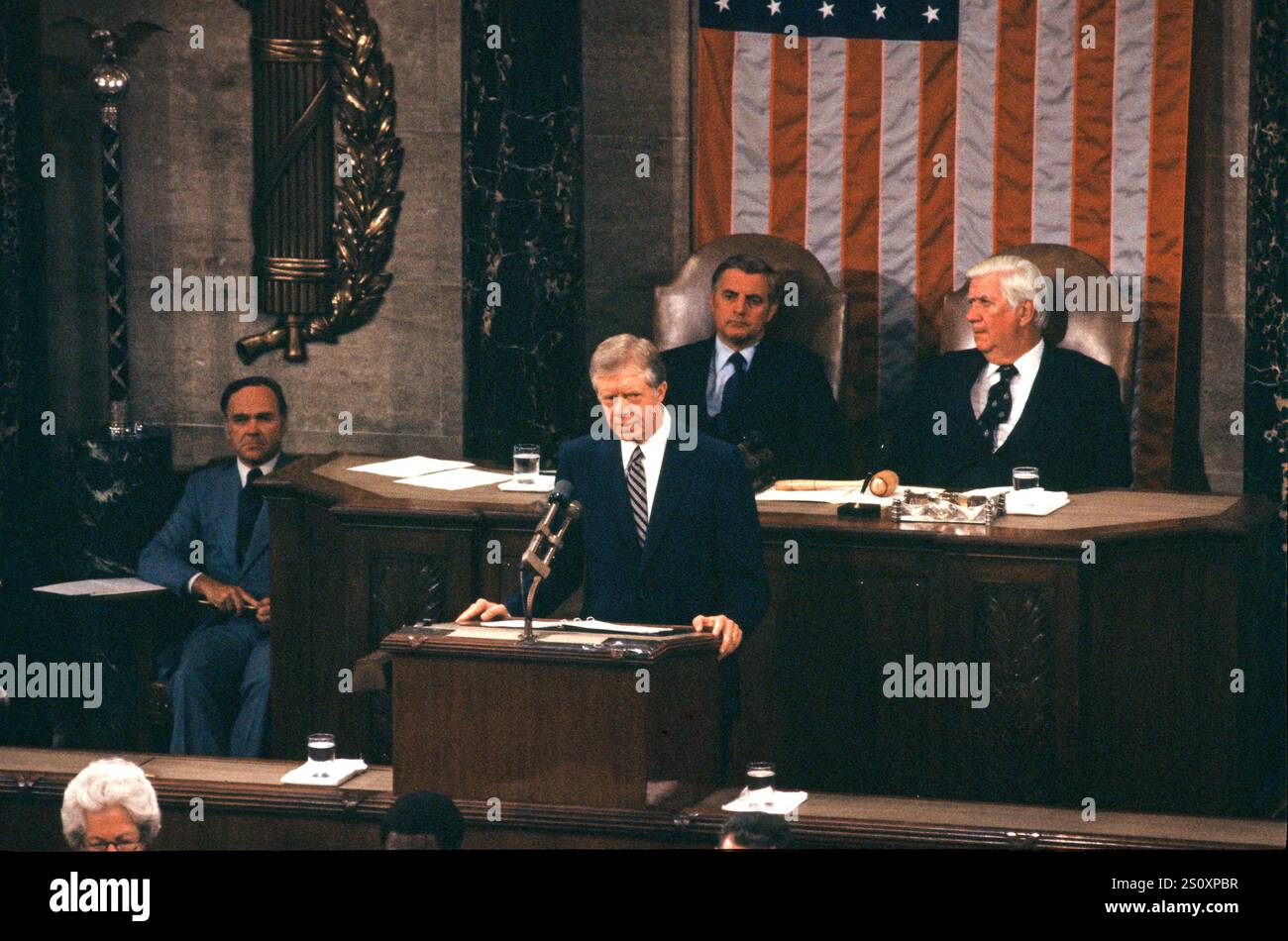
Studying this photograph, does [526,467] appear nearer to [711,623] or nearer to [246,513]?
[246,513]

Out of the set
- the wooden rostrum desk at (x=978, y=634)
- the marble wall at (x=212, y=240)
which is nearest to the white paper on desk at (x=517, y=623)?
the wooden rostrum desk at (x=978, y=634)

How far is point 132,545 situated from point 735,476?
400 centimetres

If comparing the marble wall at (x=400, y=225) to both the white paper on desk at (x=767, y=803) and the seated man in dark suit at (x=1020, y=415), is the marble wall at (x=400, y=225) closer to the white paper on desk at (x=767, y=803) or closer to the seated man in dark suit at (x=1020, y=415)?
the seated man in dark suit at (x=1020, y=415)

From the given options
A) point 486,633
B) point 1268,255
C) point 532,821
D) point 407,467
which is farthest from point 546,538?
point 1268,255

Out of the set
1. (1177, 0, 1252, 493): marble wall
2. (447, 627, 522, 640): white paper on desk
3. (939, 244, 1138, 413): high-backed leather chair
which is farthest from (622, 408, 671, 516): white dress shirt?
(1177, 0, 1252, 493): marble wall

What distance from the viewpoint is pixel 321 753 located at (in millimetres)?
5629

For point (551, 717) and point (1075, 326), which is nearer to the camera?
point (551, 717)

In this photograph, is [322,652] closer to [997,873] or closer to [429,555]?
[429,555]

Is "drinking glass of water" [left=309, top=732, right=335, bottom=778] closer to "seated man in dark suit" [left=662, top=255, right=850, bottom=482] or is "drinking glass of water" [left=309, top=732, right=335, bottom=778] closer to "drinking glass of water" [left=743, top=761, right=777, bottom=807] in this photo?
"drinking glass of water" [left=743, top=761, right=777, bottom=807]

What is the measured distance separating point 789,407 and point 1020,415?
35.9 inches

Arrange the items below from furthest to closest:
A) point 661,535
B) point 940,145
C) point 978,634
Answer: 1. point 940,145
2. point 978,634
3. point 661,535

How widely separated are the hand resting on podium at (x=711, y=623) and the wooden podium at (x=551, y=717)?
8.3 inches

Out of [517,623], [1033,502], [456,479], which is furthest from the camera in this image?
[456,479]

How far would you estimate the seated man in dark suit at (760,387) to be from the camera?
8.16 meters
